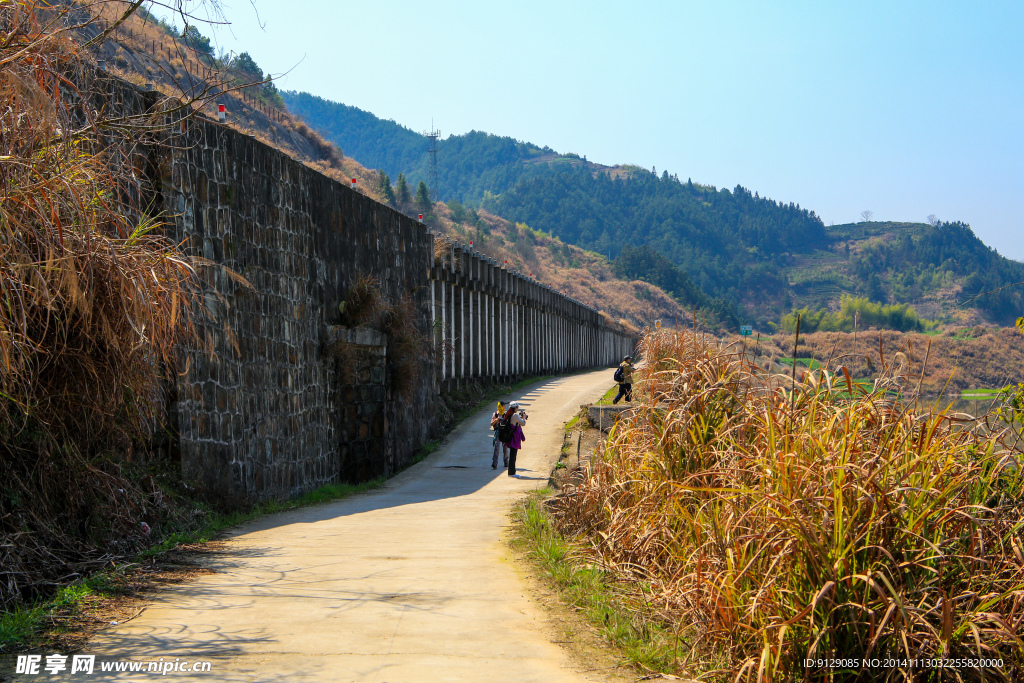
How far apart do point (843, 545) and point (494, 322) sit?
62.7ft

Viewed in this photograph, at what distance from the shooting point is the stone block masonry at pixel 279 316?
26.8 ft

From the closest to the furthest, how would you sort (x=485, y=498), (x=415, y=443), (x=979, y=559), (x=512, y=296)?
(x=979, y=559)
(x=485, y=498)
(x=415, y=443)
(x=512, y=296)

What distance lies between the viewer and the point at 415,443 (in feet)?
50.2

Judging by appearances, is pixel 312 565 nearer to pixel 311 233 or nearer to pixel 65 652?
pixel 65 652

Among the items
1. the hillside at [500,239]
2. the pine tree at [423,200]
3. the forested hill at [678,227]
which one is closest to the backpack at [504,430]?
the hillside at [500,239]

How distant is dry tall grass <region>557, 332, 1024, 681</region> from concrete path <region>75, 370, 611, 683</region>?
901mm

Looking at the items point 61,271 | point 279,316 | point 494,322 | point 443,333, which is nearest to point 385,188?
point 494,322

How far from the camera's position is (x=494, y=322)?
2273 cm

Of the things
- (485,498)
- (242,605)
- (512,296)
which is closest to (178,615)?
(242,605)

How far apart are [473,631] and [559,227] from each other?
568ft

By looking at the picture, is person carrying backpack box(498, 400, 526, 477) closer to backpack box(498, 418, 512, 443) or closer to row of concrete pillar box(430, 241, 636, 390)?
backpack box(498, 418, 512, 443)

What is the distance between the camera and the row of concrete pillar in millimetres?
18547

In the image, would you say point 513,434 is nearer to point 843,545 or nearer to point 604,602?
point 604,602

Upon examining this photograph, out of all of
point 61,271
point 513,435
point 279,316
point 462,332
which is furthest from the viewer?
point 462,332
